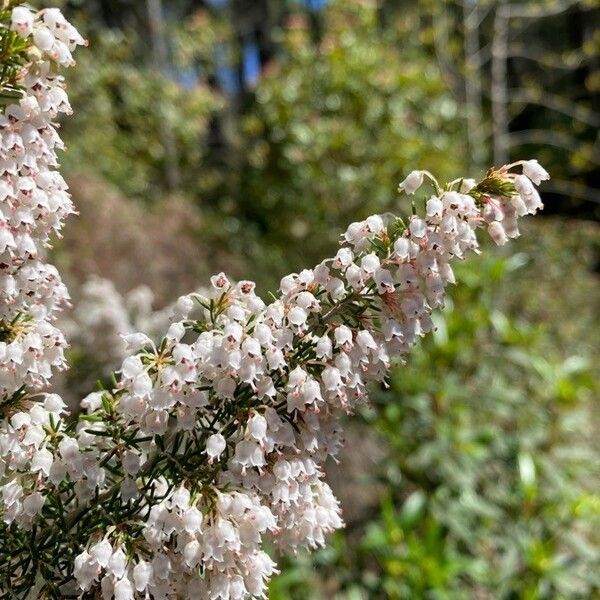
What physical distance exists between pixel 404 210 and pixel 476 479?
286cm

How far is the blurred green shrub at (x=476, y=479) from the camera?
11.8ft

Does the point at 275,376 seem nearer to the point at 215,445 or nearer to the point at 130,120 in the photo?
the point at 215,445

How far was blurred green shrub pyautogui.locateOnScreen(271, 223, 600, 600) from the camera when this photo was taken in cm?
359

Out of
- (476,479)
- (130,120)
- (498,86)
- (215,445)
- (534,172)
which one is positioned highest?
(130,120)

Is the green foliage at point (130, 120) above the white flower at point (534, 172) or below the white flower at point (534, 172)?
above

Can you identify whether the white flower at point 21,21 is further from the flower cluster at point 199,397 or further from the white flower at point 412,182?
the white flower at point 412,182

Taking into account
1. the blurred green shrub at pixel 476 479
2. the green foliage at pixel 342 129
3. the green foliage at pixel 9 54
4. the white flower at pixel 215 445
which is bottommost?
the blurred green shrub at pixel 476 479

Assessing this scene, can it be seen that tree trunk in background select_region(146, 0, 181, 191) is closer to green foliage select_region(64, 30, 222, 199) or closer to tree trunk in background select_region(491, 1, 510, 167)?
green foliage select_region(64, 30, 222, 199)

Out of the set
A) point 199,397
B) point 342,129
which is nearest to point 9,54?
point 199,397

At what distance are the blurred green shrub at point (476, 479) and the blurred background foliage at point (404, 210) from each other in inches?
0.5

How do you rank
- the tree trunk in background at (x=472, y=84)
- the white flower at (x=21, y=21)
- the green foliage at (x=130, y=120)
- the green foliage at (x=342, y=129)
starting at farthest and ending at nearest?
the green foliage at (x=130, y=120), the tree trunk in background at (x=472, y=84), the green foliage at (x=342, y=129), the white flower at (x=21, y=21)

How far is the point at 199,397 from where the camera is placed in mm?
1264

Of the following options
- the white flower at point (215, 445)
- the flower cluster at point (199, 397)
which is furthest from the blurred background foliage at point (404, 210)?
the white flower at point (215, 445)

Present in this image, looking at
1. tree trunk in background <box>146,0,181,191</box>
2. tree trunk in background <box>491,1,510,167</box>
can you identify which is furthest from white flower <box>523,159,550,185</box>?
tree trunk in background <box>146,0,181,191</box>
